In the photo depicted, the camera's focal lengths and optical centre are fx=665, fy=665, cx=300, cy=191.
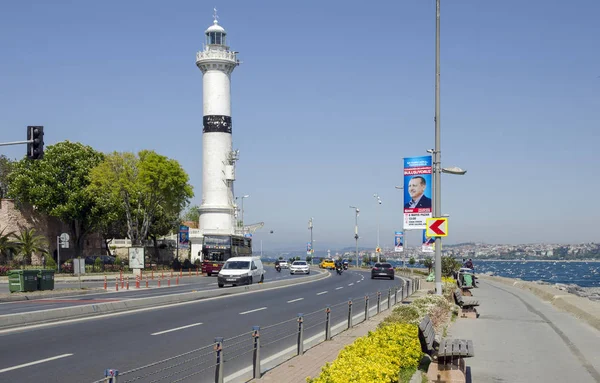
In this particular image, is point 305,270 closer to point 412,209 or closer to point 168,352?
point 412,209

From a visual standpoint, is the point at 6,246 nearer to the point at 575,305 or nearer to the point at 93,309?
the point at 93,309

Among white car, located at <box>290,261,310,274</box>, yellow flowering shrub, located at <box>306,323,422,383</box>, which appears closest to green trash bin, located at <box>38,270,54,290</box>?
yellow flowering shrub, located at <box>306,323,422,383</box>

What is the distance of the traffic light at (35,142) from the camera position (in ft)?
81.3

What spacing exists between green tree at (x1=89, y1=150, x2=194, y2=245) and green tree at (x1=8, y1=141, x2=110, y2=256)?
1.67 meters

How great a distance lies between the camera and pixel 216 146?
79062 mm

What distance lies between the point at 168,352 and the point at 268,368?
306 centimetres

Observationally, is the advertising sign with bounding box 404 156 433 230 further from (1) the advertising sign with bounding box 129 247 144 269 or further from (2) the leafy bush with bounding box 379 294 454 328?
(1) the advertising sign with bounding box 129 247 144 269

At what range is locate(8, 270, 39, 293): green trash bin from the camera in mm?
34156

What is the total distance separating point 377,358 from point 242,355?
6175mm

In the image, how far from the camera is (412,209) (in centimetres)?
2553

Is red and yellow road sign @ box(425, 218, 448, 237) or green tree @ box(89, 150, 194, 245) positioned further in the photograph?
green tree @ box(89, 150, 194, 245)

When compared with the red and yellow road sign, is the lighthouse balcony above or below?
above

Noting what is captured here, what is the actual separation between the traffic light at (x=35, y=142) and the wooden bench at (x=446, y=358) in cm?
1833

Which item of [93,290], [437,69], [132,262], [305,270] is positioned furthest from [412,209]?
[305,270]
